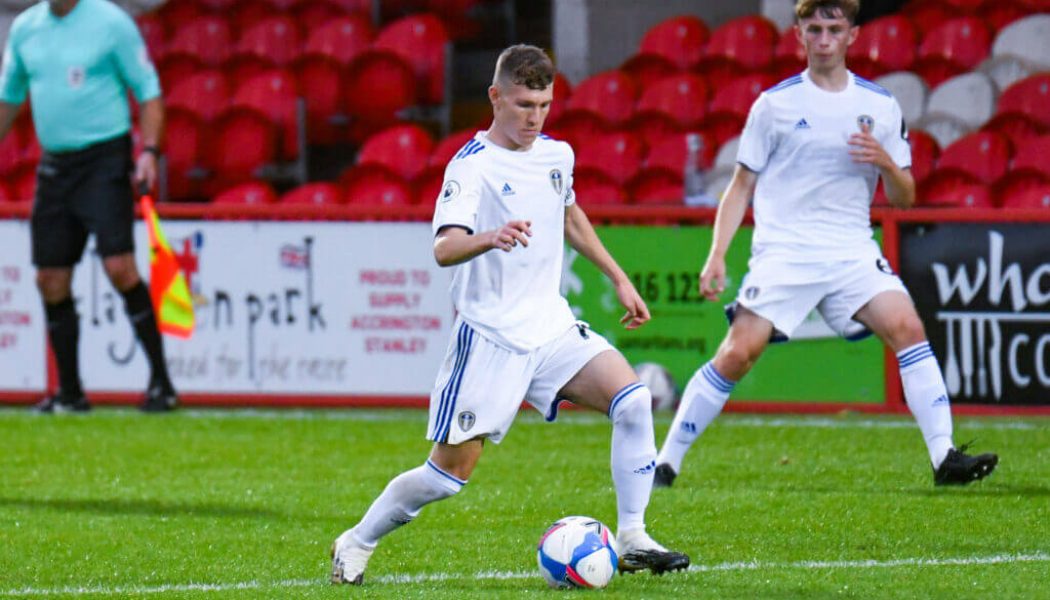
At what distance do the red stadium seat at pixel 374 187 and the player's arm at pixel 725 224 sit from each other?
5710mm

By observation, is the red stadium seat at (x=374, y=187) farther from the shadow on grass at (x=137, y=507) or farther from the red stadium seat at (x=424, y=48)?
the shadow on grass at (x=137, y=507)

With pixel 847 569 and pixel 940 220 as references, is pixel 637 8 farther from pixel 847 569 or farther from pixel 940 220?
pixel 847 569

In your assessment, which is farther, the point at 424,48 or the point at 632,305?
the point at 424,48

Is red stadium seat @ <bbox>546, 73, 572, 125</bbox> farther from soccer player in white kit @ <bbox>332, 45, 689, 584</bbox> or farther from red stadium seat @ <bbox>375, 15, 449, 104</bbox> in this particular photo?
soccer player in white kit @ <bbox>332, 45, 689, 584</bbox>

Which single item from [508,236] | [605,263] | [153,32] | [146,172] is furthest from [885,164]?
[153,32]

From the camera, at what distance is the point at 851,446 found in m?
9.09

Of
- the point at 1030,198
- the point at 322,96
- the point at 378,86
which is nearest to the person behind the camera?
the point at 1030,198

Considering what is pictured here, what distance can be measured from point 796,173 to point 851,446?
1.95 m

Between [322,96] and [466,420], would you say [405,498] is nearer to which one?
[466,420]

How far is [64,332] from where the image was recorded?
10359mm

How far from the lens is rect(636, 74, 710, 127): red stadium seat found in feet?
45.7

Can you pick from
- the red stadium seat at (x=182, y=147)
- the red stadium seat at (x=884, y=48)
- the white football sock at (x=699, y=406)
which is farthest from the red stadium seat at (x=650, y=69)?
the white football sock at (x=699, y=406)

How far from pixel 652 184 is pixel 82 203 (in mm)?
4411

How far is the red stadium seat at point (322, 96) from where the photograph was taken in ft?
49.1
